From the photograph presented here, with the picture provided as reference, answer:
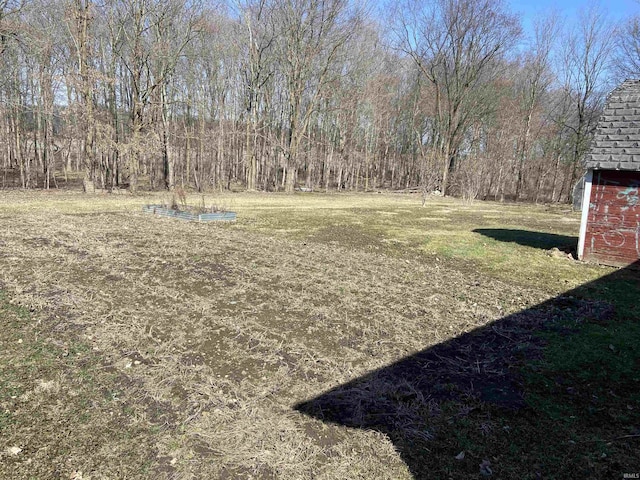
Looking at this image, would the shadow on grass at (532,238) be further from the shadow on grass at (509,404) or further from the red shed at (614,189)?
the shadow on grass at (509,404)

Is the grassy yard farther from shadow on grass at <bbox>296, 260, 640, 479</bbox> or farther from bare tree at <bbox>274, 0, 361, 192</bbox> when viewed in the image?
bare tree at <bbox>274, 0, 361, 192</bbox>

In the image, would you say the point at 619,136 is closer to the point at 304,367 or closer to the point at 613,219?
the point at 613,219

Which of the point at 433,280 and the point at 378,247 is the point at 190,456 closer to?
the point at 433,280

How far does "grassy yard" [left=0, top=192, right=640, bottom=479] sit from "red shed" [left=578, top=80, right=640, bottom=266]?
0.98m

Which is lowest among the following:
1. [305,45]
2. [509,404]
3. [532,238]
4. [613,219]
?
[509,404]

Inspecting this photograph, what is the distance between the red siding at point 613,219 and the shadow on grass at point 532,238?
1.24 m

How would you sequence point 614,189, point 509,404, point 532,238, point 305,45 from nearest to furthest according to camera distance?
point 509,404 < point 614,189 < point 532,238 < point 305,45

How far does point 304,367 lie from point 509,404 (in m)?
1.73

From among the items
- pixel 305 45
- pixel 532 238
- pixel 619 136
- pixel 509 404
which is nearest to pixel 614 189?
pixel 619 136

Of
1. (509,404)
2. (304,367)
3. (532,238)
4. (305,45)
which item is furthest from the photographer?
(305,45)

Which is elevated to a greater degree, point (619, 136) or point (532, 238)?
point (619, 136)

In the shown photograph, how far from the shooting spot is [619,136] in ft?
27.0

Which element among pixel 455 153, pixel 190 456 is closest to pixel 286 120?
pixel 455 153

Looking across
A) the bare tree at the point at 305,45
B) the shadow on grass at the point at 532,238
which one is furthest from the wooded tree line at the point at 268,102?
the shadow on grass at the point at 532,238
